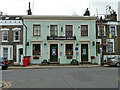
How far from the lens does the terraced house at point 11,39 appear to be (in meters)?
22.0

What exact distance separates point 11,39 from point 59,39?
8.25m

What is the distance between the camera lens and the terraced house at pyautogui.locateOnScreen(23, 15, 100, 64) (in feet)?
67.5

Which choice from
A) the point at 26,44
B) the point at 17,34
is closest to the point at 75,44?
the point at 26,44

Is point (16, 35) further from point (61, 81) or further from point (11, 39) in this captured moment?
point (61, 81)

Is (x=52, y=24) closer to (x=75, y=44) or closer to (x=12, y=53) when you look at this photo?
(x=75, y=44)

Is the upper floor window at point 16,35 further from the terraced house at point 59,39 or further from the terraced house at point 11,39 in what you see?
the terraced house at point 59,39

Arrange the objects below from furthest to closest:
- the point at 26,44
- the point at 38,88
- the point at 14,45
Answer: the point at 14,45, the point at 26,44, the point at 38,88

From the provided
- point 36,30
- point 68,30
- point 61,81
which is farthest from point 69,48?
point 61,81

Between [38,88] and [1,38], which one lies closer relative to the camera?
[38,88]

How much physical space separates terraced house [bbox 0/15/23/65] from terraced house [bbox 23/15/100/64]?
213 centimetres

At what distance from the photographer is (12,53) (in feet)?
72.5

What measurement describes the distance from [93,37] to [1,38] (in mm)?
15275

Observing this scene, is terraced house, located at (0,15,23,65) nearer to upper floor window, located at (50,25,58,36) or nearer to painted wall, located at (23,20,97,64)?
painted wall, located at (23,20,97,64)

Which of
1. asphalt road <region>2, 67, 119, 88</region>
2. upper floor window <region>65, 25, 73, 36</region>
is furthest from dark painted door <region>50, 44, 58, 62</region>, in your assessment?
asphalt road <region>2, 67, 119, 88</region>
